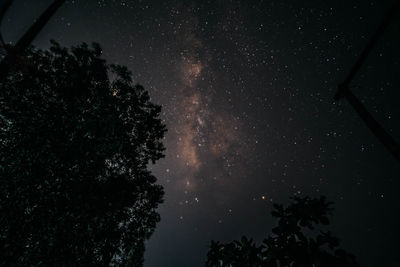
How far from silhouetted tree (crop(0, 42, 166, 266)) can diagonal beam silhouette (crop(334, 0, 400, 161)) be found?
8.99m

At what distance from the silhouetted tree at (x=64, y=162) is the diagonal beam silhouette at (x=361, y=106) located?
899cm

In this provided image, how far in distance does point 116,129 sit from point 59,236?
4.97 m

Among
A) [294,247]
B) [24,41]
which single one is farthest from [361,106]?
[24,41]

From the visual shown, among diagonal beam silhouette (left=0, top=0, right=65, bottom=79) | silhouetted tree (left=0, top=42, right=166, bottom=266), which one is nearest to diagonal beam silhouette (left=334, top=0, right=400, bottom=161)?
diagonal beam silhouette (left=0, top=0, right=65, bottom=79)

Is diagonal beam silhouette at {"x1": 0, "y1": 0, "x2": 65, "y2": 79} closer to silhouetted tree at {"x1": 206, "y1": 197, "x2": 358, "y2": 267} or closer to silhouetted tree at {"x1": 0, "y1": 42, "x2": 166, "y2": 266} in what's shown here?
silhouetted tree at {"x1": 0, "y1": 42, "x2": 166, "y2": 266}

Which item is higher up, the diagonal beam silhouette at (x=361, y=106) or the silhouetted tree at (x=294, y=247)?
the diagonal beam silhouette at (x=361, y=106)

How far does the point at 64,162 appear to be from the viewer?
8.05 meters

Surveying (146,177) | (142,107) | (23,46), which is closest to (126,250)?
(146,177)

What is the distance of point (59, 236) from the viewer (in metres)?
7.23

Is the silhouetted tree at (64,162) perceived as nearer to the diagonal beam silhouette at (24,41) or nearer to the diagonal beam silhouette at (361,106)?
the diagonal beam silhouette at (24,41)

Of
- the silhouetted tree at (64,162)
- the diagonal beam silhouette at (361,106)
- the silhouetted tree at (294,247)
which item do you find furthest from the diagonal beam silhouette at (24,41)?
the diagonal beam silhouette at (361,106)

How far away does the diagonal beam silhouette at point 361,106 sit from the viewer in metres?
3.92

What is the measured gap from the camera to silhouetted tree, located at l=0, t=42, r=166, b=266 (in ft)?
22.6

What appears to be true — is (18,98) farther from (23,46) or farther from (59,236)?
(23,46)
